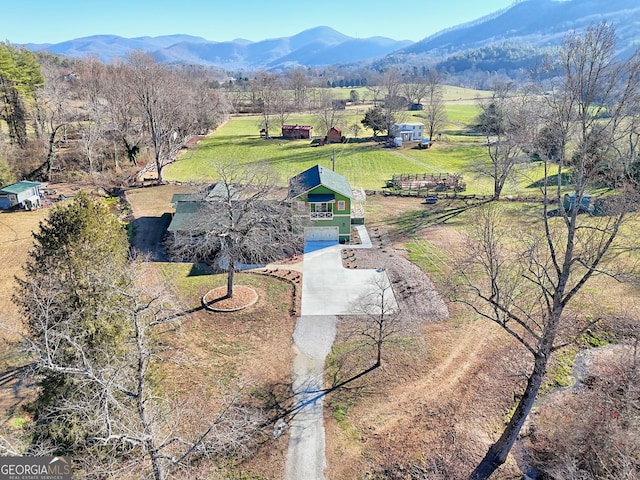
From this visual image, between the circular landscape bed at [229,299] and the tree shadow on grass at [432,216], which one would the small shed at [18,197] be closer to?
the circular landscape bed at [229,299]

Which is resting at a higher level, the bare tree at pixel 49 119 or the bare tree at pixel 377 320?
the bare tree at pixel 49 119

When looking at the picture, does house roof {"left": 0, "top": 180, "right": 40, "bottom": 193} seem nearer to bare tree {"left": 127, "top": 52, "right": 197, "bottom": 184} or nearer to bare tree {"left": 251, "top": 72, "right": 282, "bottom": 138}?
bare tree {"left": 127, "top": 52, "right": 197, "bottom": 184}

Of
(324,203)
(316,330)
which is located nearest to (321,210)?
(324,203)

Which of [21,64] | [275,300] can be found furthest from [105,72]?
[275,300]

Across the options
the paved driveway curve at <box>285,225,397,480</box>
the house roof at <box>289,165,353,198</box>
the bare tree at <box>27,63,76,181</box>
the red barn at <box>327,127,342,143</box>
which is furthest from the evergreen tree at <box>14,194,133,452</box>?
the red barn at <box>327,127,342,143</box>

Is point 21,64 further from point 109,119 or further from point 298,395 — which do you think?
point 298,395

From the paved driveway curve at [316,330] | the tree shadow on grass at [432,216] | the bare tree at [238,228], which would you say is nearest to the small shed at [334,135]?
the tree shadow on grass at [432,216]
